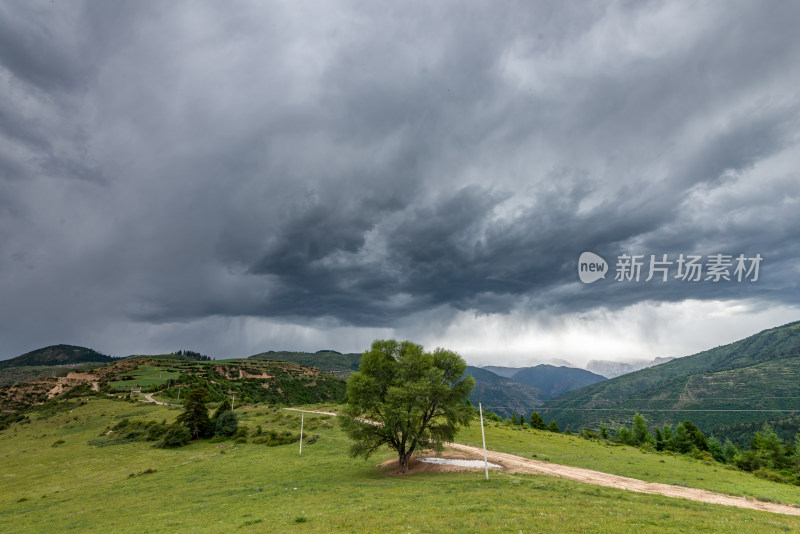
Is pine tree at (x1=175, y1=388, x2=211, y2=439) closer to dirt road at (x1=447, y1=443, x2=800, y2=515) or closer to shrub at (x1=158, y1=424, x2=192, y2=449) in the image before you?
shrub at (x1=158, y1=424, x2=192, y2=449)

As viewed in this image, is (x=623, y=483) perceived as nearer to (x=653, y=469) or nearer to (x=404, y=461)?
(x=653, y=469)

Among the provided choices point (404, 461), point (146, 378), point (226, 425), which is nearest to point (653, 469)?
point (404, 461)

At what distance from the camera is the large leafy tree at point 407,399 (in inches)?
1410

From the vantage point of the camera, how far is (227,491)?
34594mm

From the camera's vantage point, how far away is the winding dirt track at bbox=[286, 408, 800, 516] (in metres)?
27.1

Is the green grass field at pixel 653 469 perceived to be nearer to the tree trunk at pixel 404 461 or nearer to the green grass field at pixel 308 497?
the green grass field at pixel 308 497

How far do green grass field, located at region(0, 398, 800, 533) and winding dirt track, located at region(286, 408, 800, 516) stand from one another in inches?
184

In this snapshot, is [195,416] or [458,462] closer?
[458,462]

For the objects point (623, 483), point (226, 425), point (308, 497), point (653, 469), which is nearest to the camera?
point (308, 497)

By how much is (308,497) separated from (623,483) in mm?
30105

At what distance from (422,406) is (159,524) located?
23.0 m

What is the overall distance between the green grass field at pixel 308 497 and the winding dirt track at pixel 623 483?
15.3 ft

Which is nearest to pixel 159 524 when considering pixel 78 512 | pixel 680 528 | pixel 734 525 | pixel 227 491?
pixel 227 491

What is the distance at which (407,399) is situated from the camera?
35.7 metres
